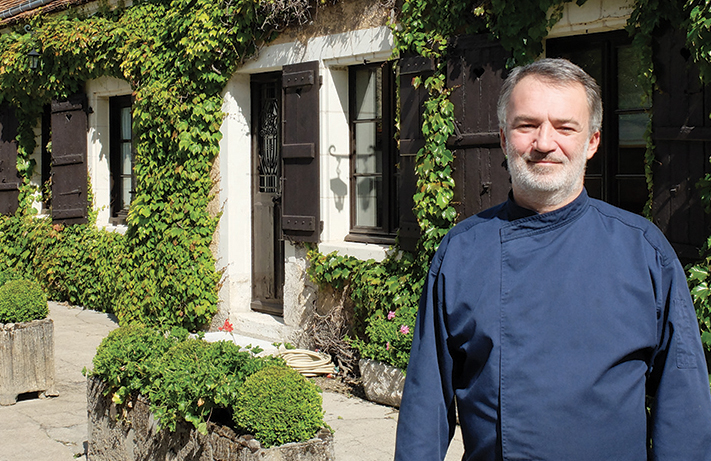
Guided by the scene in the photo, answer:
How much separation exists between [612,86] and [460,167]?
1180 mm

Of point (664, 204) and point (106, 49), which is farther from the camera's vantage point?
point (106, 49)

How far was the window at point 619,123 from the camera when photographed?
5086mm

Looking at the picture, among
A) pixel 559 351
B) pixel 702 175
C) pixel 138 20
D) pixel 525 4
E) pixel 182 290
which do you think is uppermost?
pixel 138 20

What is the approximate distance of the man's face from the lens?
76.8 inches

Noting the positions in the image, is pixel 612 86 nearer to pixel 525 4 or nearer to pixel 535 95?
pixel 525 4

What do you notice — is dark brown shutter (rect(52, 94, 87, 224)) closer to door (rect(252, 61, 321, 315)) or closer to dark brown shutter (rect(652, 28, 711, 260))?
door (rect(252, 61, 321, 315))

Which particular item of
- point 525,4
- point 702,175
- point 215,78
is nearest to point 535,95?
point 702,175

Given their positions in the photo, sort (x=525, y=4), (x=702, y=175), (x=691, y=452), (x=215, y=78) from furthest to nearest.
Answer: (x=215, y=78), (x=525, y=4), (x=702, y=175), (x=691, y=452)

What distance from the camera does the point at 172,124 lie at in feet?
25.4

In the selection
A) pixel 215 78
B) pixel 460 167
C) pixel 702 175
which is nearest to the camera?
pixel 702 175

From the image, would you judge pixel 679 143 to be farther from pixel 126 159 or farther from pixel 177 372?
pixel 126 159

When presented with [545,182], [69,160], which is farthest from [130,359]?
[69,160]

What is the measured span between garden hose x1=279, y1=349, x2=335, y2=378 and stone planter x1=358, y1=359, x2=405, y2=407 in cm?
63

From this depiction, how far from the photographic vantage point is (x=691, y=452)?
1.82 meters
